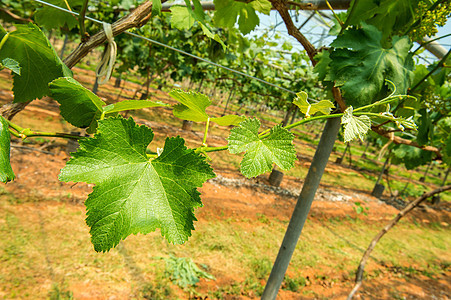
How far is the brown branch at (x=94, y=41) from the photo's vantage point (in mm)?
514

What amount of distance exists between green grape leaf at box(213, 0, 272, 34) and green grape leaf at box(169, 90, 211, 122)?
760mm

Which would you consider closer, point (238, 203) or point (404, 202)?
point (238, 203)

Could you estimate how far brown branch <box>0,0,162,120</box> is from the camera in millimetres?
514

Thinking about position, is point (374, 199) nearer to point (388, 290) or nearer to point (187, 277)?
point (388, 290)

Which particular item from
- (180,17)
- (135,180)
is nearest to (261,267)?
(180,17)

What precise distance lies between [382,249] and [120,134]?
6.45 metres

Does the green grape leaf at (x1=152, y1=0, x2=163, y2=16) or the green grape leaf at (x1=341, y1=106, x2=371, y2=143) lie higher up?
the green grape leaf at (x1=152, y1=0, x2=163, y2=16)

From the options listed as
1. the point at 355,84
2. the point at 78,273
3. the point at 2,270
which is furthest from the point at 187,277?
the point at 355,84

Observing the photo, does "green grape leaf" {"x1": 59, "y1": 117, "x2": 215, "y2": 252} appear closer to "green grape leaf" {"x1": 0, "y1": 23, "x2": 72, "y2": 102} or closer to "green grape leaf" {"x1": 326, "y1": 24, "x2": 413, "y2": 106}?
"green grape leaf" {"x1": 0, "y1": 23, "x2": 72, "y2": 102}

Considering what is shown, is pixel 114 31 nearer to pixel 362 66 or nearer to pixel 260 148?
pixel 260 148

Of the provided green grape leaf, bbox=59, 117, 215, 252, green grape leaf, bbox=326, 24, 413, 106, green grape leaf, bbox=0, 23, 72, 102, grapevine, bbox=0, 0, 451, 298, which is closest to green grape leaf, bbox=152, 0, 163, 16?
grapevine, bbox=0, 0, 451, 298

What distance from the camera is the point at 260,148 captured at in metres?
0.39

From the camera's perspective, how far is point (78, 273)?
2682 millimetres

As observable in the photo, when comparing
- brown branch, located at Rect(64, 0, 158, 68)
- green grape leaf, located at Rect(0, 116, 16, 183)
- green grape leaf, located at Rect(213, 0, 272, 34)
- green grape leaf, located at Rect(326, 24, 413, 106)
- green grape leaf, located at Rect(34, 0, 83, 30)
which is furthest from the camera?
green grape leaf, located at Rect(213, 0, 272, 34)
